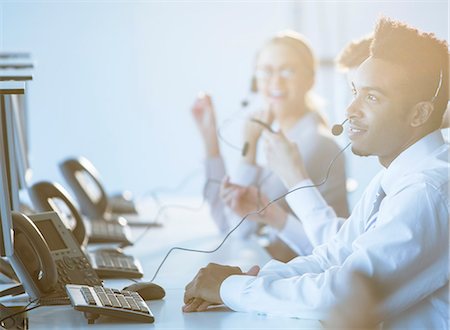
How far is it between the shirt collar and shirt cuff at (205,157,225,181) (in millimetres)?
1597

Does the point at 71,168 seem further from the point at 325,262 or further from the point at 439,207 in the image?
the point at 439,207

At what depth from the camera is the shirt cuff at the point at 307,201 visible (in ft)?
7.11

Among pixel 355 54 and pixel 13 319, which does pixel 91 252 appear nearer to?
pixel 13 319

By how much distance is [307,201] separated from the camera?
7.14ft

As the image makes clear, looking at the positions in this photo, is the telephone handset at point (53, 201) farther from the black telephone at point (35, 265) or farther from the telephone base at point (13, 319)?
the telephone base at point (13, 319)

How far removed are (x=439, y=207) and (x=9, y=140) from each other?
113cm

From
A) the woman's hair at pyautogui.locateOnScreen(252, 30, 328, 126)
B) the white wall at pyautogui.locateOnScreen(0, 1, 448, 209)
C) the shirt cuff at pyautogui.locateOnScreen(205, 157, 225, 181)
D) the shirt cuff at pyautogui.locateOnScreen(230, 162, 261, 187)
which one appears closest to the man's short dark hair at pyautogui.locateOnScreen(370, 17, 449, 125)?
the shirt cuff at pyautogui.locateOnScreen(230, 162, 261, 187)

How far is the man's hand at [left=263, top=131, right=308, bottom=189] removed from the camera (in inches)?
90.5

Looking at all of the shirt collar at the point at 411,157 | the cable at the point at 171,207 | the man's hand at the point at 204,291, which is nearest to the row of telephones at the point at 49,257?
the man's hand at the point at 204,291

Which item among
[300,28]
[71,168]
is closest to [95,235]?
[71,168]

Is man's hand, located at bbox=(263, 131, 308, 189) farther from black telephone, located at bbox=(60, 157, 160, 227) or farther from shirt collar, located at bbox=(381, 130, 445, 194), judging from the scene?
black telephone, located at bbox=(60, 157, 160, 227)

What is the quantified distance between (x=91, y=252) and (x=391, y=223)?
113cm

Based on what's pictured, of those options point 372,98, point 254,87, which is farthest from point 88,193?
point 372,98

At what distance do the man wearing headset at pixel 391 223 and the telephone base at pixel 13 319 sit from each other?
32cm
